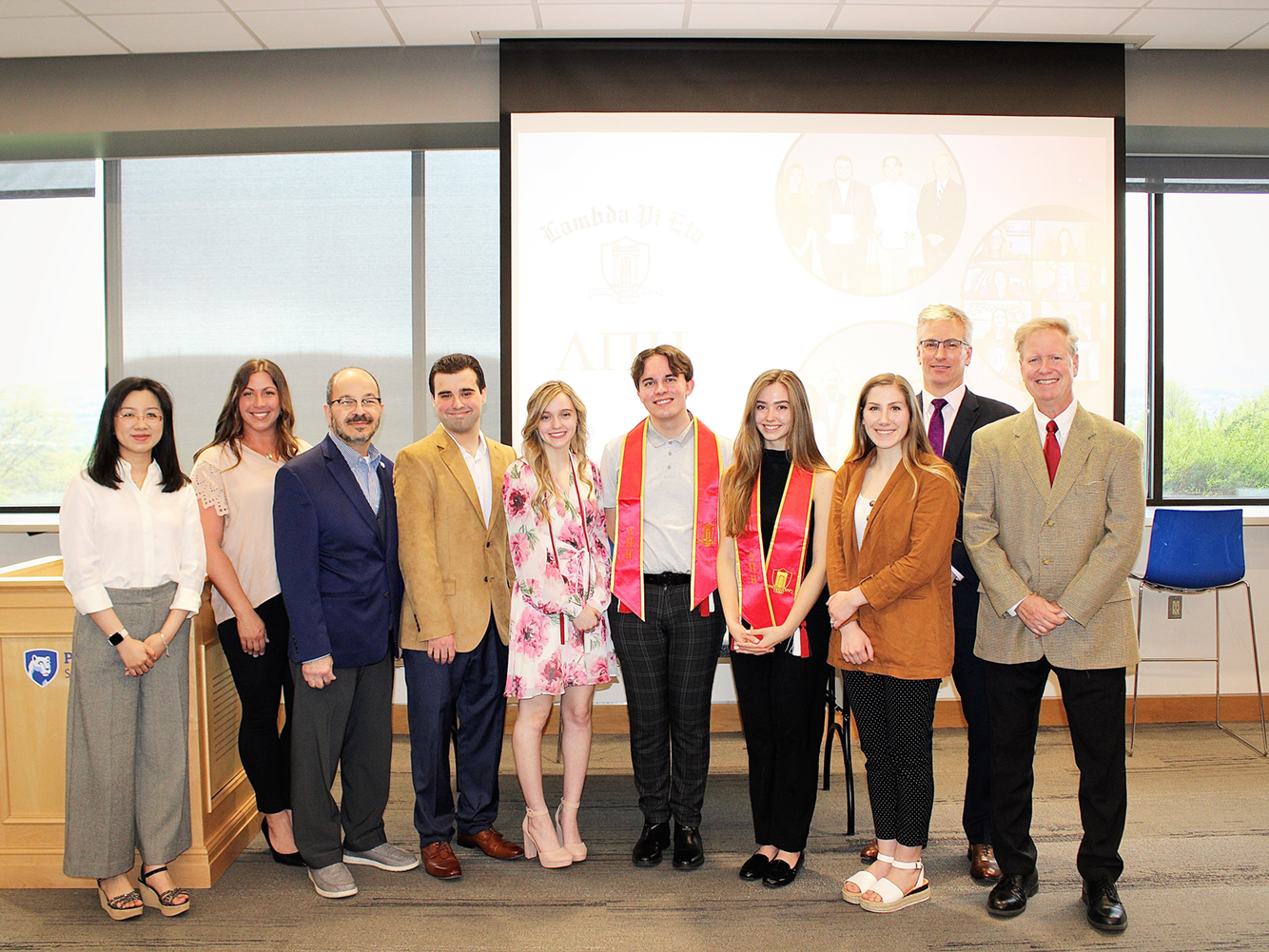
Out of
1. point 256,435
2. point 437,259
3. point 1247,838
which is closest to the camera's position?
point 256,435

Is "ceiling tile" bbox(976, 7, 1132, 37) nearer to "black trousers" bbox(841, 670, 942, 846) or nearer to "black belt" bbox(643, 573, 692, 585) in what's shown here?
"black belt" bbox(643, 573, 692, 585)

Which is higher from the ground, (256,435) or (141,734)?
(256,435)

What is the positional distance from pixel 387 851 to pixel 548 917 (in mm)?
674

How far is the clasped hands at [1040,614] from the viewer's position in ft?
Result: 7.44

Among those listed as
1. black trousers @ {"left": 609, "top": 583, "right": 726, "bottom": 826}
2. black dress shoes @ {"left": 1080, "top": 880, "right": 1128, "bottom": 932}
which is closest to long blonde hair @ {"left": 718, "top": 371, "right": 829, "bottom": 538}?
black trousers @ {"left": 609, "top": 583, "right": 726, "bottom": 826}

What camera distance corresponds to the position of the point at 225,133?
4.19 metres

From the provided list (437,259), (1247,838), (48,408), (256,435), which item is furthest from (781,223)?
(48,408)

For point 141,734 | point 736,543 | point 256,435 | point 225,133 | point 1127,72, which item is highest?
point 1127,72

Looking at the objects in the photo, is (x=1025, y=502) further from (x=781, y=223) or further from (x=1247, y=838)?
(x=781, y=223)

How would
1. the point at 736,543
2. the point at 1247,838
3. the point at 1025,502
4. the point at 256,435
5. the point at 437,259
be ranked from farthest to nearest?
the point at 437,259 → the point at 1247,838 → the point at 256,435 → the point at 736,543 → the point at 1025,502

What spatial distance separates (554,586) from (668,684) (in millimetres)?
500

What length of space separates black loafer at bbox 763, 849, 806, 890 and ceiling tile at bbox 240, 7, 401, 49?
3863 mm

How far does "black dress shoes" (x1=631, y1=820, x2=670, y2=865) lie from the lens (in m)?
2.73

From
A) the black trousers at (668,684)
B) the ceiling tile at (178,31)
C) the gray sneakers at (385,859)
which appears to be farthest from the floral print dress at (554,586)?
the ceiling tile at (178,31)
